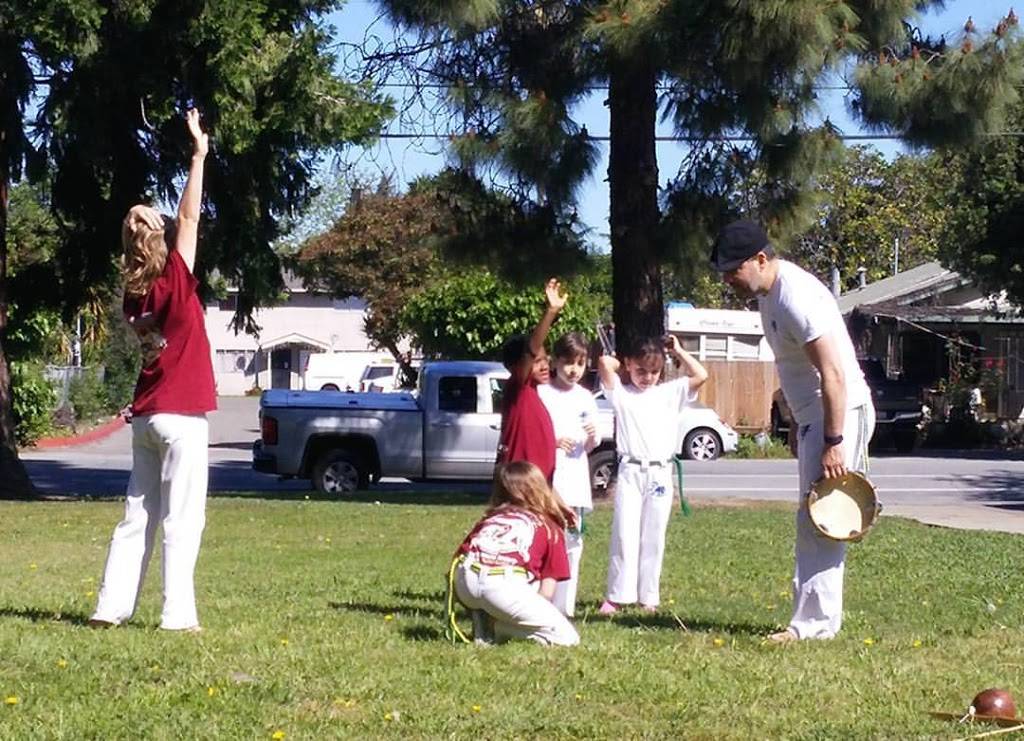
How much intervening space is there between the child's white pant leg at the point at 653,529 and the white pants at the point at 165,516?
2.70 meters

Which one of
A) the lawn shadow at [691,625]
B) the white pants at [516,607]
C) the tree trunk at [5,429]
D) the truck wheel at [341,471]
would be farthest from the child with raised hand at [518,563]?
the truck wheel at [341,471]

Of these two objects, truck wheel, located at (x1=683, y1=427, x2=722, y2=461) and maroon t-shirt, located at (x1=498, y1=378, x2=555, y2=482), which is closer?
maroon t-shirt, located at (x1=498, y1=378, x2=555, y2=482)

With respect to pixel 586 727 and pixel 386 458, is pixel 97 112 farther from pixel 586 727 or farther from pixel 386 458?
pixel 586 727

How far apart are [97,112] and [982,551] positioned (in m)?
10.1

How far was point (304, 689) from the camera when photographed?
5812 millimetres

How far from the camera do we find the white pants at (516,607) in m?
6.95

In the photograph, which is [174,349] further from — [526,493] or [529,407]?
[529,407]

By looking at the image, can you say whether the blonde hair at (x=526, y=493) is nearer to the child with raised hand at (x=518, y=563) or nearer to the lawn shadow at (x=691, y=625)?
the child with raised hand at (x=518, y=563)

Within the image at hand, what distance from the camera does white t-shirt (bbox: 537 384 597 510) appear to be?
337 inches

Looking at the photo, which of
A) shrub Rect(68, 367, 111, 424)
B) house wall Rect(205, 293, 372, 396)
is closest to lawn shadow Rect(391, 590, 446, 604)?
shrub Rect(68, 367, 111, 424)

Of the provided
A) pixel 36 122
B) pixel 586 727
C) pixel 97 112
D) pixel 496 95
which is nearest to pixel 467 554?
pixel 586 727

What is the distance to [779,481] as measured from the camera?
81.1ft

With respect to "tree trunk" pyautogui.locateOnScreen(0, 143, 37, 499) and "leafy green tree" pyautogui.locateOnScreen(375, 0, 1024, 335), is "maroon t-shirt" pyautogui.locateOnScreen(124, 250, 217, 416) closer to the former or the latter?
"leafy green tree" pyautogui.locateOnScreen(375, 0, 1024, 335)

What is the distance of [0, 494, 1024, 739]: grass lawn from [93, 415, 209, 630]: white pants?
0.55ft
